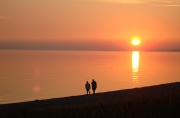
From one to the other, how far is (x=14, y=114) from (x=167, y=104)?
11.8 feet

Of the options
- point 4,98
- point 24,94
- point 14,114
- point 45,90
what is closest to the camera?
point 14,114

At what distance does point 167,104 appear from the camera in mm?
7609

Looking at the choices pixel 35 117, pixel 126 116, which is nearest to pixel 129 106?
pixel 126 116

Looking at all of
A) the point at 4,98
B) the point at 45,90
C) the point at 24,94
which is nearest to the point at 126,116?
the point at 4,98

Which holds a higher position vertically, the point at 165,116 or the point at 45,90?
the point at 45,90

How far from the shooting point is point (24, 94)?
168ft

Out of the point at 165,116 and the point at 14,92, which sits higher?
the point at 14,92

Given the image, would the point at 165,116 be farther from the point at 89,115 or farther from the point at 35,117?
the point at 35,117

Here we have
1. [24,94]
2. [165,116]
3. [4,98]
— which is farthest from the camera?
[24,94]

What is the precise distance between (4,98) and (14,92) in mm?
6723

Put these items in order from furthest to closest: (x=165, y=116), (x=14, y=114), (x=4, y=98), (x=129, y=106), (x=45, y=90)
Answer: (x=45, y=90)
(x=4, y=98)
(x=129, y=106)
(x=165, y=116)
(x=14, y=114)

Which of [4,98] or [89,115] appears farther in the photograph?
[4,98]

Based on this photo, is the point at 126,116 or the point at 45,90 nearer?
the point at 126,116

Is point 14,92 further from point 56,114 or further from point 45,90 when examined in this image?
point 56,114
